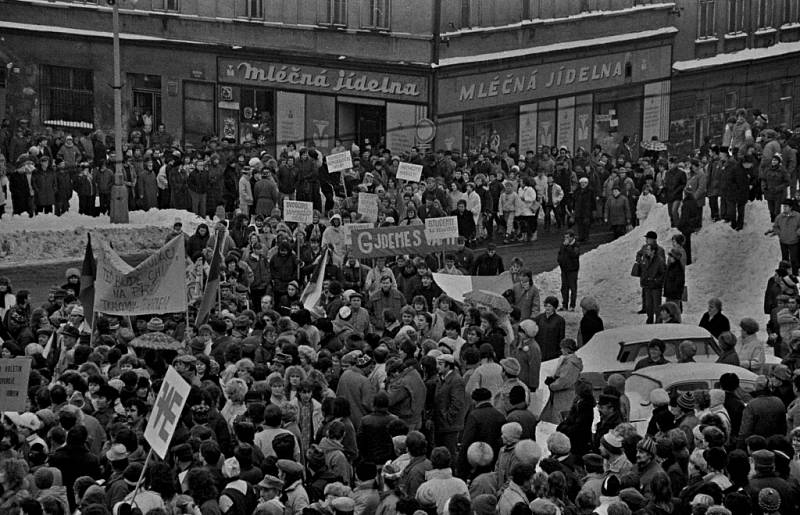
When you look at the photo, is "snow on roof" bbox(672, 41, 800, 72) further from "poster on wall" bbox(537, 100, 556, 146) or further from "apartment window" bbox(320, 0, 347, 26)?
"apartment window" bbox(320, 0, 347, 26)

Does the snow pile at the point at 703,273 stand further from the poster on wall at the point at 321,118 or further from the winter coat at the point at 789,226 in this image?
the poster on wall at the point at 321,118

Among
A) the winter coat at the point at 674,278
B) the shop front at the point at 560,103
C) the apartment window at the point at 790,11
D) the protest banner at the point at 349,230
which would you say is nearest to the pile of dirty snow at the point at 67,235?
the protest banner at the point at 349,230

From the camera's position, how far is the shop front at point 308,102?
144 ft

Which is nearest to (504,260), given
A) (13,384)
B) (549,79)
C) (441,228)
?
(441,228)

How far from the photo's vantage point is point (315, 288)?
24.4 meters

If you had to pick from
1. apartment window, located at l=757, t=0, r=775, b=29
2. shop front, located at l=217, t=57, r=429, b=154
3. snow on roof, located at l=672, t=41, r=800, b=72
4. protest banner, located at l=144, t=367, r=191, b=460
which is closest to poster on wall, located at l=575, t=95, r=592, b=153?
snow on roof, located at l=672, t=41, r=800, b=72

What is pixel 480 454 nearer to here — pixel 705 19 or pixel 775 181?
pixel 775 181

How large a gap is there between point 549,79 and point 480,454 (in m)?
32.8

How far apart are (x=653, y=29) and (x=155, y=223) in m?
19.9

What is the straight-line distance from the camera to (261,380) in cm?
1767

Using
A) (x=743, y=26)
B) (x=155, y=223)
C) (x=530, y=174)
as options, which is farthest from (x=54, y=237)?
(x=743, y=26)

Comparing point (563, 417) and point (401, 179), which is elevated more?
point (401, 179)

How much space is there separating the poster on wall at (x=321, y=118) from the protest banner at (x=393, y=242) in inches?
716

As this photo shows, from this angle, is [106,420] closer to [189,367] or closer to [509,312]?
[189,367]
